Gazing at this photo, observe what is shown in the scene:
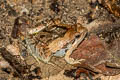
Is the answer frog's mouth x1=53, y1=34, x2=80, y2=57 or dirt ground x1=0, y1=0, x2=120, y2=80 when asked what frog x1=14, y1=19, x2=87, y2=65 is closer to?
frog's mouth x1=53, y1=34, x2=80, y2=57

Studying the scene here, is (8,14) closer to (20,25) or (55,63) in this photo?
(20,25)

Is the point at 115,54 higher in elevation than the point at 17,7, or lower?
lower

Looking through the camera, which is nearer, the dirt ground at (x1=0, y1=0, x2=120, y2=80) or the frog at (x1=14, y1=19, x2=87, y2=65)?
the frog at (x1=14, y1=19, x2=87, y2=65)

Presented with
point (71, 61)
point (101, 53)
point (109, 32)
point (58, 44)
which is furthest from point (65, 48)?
point (109, 32)

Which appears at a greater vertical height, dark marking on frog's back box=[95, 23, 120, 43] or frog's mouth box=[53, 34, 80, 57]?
dark marking on frog's back box=[95, 23, 120, 43]

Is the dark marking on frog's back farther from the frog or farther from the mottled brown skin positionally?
the frog

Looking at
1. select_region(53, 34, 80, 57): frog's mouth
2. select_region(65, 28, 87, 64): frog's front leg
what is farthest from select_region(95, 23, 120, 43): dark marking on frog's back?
select_region(53, 34, 80, 57): frog's mouth

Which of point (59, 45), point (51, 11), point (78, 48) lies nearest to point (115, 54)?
point (78, 48)
